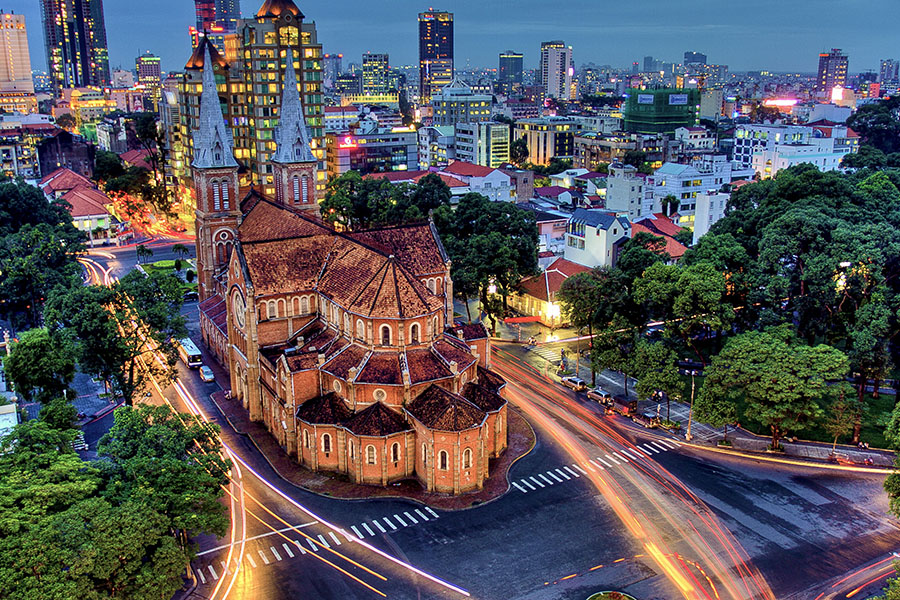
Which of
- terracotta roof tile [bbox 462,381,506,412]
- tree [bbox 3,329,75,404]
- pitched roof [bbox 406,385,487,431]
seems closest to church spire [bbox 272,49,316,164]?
tree [bbox 3,329,75,404]

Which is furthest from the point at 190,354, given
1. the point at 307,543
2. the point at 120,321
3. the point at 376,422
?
the point at 307,543

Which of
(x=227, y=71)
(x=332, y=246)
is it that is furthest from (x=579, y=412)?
(x=227, y=71)

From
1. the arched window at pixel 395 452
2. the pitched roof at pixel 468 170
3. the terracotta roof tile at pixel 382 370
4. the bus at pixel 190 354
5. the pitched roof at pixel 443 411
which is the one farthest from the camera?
the pitched roof at pixel 468 170

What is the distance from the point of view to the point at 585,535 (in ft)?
186

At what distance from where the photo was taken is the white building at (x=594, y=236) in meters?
111

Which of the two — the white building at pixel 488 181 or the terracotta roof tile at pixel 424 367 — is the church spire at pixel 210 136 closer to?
the terracotta roof tile at pixel 424 367

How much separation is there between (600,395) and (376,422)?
27899 mm

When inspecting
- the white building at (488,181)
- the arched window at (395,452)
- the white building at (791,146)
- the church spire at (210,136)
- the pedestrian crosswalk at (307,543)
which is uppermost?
the church spire at (210,136)

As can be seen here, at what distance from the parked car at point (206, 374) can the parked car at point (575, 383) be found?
127 ft

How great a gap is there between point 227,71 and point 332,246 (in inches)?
3907

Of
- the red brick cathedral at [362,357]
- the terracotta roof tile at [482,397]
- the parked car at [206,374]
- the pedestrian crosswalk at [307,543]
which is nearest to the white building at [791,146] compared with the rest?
the red brick cathedral at [362,357]

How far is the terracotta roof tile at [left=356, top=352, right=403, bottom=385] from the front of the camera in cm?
6328

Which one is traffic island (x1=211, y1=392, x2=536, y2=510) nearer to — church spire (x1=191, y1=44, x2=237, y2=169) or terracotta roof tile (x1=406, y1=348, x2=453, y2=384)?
terracotta roof tile (x1=406, y1=348, x2=453, y2=384)

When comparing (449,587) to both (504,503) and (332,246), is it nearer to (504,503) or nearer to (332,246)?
(504,503)
